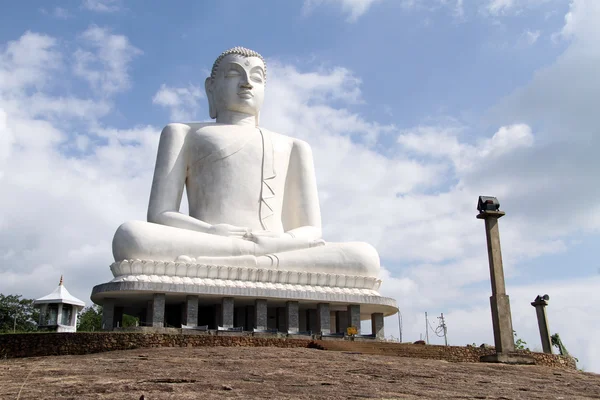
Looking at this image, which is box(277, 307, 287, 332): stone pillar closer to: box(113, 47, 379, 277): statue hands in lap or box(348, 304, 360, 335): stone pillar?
box(113, 47, 379, 277): statue hands in lap

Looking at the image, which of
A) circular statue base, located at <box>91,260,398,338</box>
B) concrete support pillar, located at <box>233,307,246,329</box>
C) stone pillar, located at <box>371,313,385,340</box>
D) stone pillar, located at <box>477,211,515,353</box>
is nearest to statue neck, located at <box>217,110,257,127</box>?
circular statue base, located at <box>91,260,398,338</box>

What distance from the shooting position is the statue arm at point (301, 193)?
2000 cm

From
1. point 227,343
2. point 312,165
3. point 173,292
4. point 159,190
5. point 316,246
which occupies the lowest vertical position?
point 227,343

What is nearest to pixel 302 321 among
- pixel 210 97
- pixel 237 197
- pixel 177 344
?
pixel 237 197

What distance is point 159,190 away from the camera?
18.8 metres

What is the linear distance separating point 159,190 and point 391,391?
12.5 m

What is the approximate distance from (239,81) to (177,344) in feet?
32.1

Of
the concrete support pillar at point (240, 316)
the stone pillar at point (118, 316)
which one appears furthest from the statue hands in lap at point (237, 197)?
the stone pillar at point (118, 316)

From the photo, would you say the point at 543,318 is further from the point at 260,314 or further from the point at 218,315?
the point at 218,315

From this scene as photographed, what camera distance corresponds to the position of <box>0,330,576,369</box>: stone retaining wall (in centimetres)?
1311

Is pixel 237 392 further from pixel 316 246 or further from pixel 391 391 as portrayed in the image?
pixel 316 246

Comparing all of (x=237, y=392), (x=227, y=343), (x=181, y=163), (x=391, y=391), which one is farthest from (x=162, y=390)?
(x=181, y=163)

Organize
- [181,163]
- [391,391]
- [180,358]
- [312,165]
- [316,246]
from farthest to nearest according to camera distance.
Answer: [312,165] < [181,163] < [316,246] < [180,358] < [391,391]

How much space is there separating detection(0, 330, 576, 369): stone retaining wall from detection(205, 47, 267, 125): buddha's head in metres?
8.45
